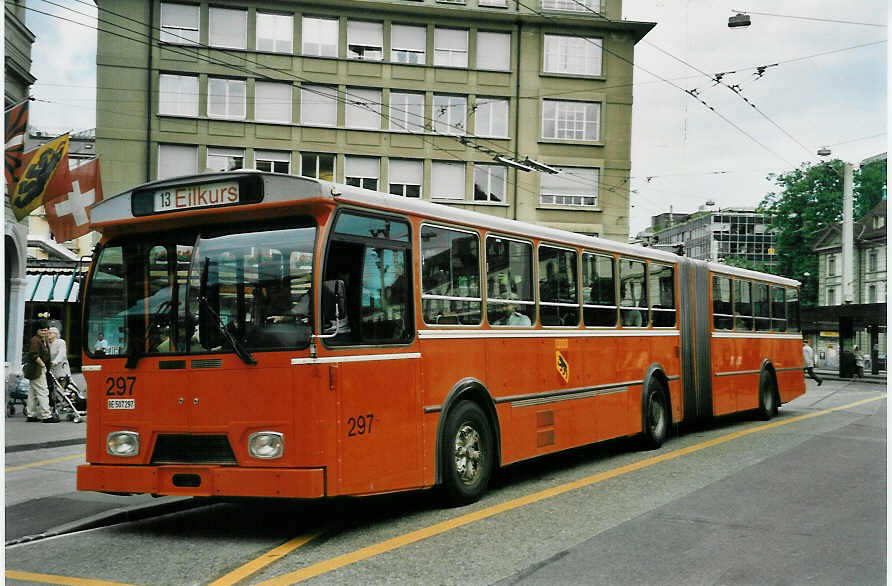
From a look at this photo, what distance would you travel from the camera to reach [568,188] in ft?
139

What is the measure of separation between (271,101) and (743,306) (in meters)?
26.7

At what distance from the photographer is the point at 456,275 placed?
914 cm

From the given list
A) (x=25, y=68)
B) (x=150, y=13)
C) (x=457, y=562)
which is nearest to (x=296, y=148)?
(x=150, y=13)

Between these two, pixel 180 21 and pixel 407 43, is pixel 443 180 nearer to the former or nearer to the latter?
pixel 407 43

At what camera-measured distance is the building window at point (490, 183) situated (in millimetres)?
42469

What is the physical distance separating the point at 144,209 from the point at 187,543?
2.68m

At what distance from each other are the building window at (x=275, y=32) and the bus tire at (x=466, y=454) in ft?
110

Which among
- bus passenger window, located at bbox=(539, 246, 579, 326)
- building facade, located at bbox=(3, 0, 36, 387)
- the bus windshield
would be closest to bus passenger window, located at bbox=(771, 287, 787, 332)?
bus passenger window, located at bbox=(539, 246, 579, 326)

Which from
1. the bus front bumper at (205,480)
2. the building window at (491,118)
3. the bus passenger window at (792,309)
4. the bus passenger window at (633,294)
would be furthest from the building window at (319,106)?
the bus front bumper at (205,480)

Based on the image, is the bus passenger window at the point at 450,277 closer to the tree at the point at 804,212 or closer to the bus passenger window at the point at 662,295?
the bus passenger window at the point at 662,295

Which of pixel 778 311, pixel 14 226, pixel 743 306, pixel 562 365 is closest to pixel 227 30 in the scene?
pixel 14 226

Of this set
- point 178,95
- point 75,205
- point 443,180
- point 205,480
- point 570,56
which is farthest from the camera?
point 570,56

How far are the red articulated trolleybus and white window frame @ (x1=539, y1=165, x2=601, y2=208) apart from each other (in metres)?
32.5

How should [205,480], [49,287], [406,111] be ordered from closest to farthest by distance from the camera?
[205,480], [49,287], [406,111]
